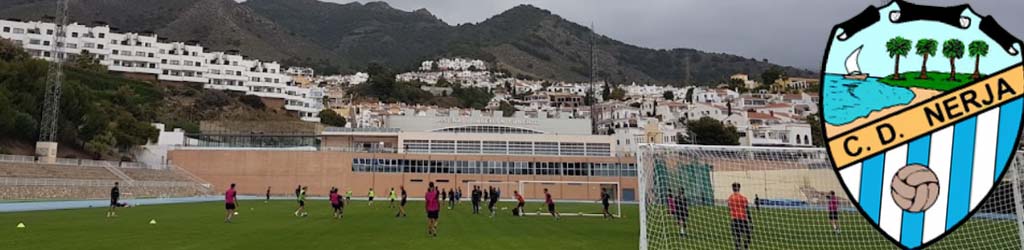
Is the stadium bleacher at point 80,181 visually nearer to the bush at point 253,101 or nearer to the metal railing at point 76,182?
the metal railing at point 76,182

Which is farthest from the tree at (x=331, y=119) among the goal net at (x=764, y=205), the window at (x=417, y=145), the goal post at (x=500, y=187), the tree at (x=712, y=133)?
the goal net at (x=764, y=205)

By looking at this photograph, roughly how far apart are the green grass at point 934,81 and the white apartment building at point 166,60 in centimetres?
12115

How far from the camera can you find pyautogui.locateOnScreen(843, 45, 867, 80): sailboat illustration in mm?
6738

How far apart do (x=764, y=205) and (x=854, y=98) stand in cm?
1134

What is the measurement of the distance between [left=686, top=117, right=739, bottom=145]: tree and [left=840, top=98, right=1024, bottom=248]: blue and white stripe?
85.6 m

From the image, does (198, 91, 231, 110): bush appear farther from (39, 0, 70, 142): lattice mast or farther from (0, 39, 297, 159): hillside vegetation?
(39, 0, 70, 142): lattice mast

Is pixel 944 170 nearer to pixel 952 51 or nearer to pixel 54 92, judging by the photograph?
pixel 952 51

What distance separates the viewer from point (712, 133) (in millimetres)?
92125

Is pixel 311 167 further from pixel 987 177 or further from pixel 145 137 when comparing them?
pixel 987 177

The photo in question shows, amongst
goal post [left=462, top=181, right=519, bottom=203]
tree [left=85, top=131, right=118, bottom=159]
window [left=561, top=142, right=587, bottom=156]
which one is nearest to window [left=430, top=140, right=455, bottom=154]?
goal post [left=462, top=181, right=519, bottom=203]

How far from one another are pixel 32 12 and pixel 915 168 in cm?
23640

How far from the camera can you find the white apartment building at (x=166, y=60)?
104812 mm

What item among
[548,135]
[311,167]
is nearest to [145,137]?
[311,167]

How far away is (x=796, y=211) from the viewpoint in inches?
737
